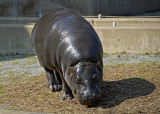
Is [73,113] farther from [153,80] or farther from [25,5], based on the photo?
[25,5]

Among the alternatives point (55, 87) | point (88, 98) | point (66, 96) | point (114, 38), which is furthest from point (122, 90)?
point (114, 38)

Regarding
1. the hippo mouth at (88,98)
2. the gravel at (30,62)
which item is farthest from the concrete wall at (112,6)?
the hippo mouth at (88,98)

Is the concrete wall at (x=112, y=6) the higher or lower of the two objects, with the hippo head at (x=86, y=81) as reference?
lower

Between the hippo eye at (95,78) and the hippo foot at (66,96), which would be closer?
the hippo eye at (95,78)

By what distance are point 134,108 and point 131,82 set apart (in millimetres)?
1779

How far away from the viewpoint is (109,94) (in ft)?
23.3

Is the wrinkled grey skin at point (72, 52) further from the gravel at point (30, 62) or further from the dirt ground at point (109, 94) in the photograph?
the gravel at point (30, 62)

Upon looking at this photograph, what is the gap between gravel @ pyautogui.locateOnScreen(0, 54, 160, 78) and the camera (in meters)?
9.89

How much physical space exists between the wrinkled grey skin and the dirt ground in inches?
12.6

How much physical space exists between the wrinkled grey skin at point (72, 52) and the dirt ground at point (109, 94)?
0.32m

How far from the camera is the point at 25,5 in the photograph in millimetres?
20359

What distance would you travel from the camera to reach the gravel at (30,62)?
32.4ft

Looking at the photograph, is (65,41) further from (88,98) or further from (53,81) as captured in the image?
(53,81)

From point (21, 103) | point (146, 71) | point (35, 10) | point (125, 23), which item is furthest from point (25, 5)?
point (21, 103)
